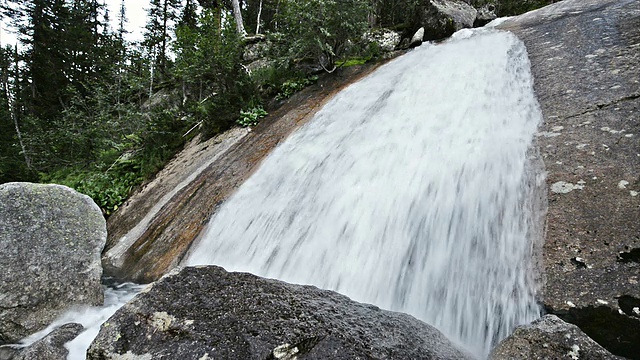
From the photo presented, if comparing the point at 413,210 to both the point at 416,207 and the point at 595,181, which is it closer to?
the point at 416,207

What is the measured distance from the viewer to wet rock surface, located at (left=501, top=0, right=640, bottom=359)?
1.92 metres

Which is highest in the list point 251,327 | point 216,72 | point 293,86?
point 216,72

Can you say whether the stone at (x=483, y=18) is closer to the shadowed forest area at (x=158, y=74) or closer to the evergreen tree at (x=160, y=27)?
the shadowed forest area at (x=158, y=74)

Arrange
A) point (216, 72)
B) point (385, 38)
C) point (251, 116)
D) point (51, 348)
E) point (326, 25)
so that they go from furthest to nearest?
point (385, 38)
point (216, 72)
point (251, 116)
point (326, 25)
point (51, 348)

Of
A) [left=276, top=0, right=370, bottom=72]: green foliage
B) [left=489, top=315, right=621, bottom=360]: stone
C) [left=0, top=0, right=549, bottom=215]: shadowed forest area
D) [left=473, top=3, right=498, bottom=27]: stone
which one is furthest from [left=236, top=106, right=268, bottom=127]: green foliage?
[left=473, top=3, right=498, bottom=27]: stone

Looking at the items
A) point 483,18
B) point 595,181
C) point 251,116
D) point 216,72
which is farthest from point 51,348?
point 483,18

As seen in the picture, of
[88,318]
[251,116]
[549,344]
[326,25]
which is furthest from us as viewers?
[251,116]

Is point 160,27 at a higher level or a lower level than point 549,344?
higher

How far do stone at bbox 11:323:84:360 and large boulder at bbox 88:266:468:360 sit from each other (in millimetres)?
1168

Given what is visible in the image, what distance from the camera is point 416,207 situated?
10.9ft

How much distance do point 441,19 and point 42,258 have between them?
10808 millimetres

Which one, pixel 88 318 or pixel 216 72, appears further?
pixel 216 72

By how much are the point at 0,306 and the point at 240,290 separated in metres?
2.96

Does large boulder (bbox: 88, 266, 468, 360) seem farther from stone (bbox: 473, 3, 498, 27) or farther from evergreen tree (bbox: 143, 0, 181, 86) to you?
evergreen tree (bbox: 143, 0, 181, 86)
